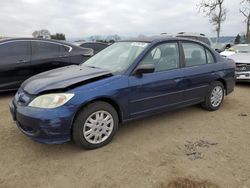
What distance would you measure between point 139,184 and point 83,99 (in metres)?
1.30

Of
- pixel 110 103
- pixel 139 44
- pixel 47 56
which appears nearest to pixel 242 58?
pixel 139 44

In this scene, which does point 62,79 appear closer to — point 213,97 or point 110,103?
point 110,103

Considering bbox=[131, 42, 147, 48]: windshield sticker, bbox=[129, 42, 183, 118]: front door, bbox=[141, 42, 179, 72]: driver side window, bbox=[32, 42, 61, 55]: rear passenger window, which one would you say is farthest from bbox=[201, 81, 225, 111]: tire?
bbox=[32, 42, 61, 55]: rear passenger window

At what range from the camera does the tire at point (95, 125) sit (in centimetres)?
362

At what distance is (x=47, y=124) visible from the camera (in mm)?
3420

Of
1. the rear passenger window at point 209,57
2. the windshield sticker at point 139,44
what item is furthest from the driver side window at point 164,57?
the rear passenger window at point 209,57

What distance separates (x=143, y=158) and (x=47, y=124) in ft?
4.30

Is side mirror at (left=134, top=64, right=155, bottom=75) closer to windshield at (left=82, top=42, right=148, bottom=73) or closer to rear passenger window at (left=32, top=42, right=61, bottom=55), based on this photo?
windshield at (left=82, top=42, right=148, bottom=73)

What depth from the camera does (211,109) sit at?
559 cm

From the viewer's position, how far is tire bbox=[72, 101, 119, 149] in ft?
11.9

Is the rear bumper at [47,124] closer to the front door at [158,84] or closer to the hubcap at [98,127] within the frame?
the hubcap at [98,127]

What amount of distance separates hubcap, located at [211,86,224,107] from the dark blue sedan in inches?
2.0

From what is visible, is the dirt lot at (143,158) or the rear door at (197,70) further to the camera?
the rear door at (197,70)

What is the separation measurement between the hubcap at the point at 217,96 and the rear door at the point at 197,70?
29 cm
